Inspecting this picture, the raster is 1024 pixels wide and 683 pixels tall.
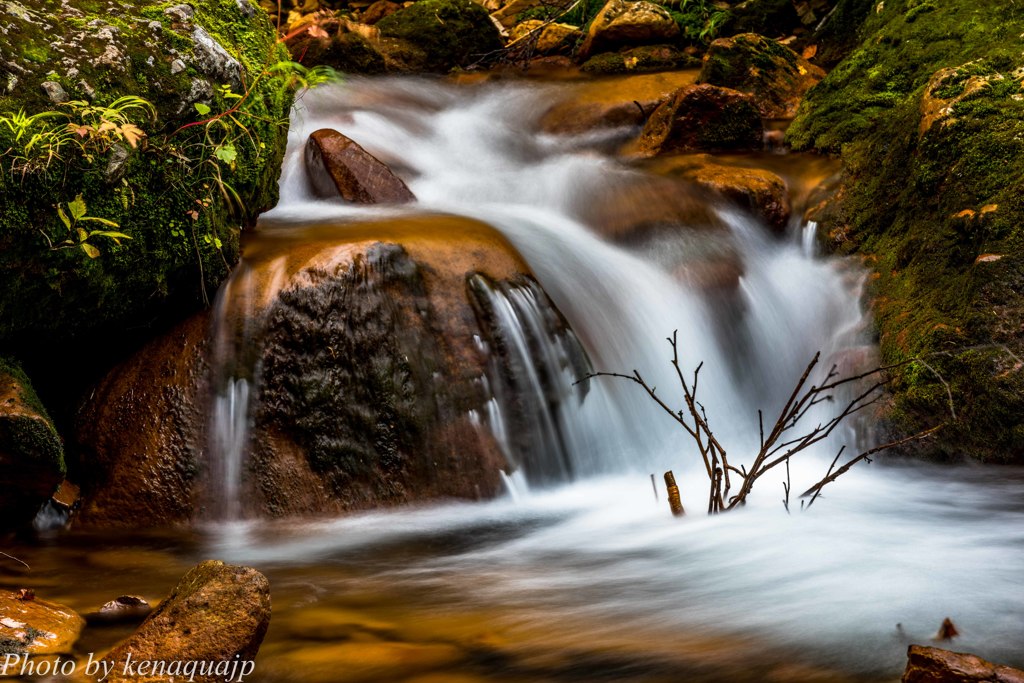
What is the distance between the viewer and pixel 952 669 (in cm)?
180

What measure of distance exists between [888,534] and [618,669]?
5.57 ft

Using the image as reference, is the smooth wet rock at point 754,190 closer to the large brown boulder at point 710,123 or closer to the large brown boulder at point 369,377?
the large brown boulder at point 710,123

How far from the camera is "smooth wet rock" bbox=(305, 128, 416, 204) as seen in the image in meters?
6.05

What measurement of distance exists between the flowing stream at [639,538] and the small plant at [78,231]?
0.69 metres

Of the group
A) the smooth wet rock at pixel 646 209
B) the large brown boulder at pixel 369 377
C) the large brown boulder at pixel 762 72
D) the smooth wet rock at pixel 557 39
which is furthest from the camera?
the smooth wet rock at pixel 557 39

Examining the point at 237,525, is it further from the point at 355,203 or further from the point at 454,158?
the point at 454,158

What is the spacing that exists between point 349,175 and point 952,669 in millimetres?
5102

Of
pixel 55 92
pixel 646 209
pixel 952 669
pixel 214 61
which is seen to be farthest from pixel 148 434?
pixel 646 209

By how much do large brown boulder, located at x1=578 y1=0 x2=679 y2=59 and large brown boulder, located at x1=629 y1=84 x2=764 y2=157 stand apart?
342 cm

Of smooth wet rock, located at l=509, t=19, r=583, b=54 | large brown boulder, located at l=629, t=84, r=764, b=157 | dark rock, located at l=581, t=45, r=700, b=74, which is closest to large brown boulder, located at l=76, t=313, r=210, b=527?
large brown boulder, located at l=629, t=84, r=764, b=157

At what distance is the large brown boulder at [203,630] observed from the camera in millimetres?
2137

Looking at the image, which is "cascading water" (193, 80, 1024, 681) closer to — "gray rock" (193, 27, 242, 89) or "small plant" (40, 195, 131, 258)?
"small plant" (40, 195, 131, 258)

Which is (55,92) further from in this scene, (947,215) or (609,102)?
(609,102)

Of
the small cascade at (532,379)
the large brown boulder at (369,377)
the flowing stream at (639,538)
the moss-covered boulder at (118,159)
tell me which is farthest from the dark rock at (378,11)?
the small cascade at (532,379)
